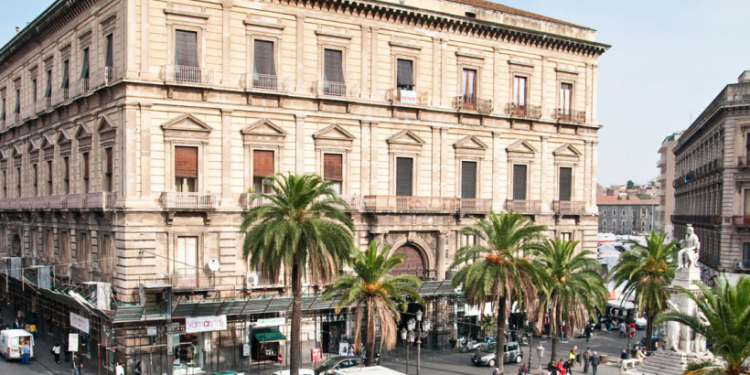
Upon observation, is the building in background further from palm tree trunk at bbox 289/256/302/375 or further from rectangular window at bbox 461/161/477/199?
palm tree trunk at bbox 289/256/302/375

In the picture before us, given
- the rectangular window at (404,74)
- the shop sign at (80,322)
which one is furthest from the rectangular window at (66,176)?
the rectangular window at (404,74)

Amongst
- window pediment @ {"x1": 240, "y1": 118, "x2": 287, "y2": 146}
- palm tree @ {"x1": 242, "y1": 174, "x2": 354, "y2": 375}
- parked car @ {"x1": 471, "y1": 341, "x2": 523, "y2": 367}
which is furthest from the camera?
parked car @ {"x1": 471, "y1": 341, "x2": 523, "y2": 367}

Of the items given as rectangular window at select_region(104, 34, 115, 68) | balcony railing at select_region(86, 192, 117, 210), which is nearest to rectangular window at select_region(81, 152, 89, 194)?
balcony railing at select_region(86, 192, 117, 210)

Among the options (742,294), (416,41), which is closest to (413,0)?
(416,41)

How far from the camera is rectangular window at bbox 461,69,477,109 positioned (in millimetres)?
39625

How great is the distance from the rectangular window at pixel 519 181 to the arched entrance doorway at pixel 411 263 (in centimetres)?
707

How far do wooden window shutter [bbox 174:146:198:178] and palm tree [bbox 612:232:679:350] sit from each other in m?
20.6

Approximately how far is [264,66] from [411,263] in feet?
41.7

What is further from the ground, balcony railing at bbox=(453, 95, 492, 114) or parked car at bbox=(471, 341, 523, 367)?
balcony railing at bbox=(453, 95, 492, 114)

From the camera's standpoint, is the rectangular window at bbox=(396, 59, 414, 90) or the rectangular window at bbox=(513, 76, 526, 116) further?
the rectangular window at bbox=(513, 76, 526, 116)

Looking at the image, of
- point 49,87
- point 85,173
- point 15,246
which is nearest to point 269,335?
point 85,173

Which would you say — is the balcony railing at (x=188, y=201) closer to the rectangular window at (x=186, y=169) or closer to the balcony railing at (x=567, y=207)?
the rectangular window at (x=186, y=169)

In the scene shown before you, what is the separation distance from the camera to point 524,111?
1631 inches

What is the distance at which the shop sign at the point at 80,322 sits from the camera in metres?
31.3
